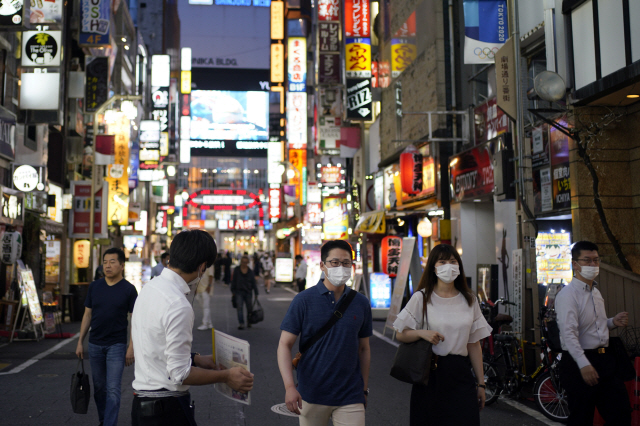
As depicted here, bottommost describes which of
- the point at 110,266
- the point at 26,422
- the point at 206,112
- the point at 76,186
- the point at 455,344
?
the point at 26,422

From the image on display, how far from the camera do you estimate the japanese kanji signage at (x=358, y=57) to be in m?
24.5

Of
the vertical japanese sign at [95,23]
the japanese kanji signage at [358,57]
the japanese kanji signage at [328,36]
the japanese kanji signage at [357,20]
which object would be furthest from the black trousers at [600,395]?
the japanese kanji signage at [328,36]

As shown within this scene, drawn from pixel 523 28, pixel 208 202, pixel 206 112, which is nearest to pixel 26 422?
pixel 523 28

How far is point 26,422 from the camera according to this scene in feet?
24.2

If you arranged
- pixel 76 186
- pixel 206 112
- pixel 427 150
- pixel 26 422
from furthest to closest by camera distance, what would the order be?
pixel 206 112 < pixel 76 186 < pixel 427 150 < pixel 26 422

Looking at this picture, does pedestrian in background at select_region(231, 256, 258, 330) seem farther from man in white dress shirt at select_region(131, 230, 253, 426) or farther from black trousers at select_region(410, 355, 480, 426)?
man in white dress shirt at select_region(131, 230, 253, 426)

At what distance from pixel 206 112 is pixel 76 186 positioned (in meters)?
41.0

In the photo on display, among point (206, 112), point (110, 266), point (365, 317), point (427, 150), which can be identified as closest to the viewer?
point (365, 317)

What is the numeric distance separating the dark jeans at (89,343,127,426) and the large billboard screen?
5880 cm

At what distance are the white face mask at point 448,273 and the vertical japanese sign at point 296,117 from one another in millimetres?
37112

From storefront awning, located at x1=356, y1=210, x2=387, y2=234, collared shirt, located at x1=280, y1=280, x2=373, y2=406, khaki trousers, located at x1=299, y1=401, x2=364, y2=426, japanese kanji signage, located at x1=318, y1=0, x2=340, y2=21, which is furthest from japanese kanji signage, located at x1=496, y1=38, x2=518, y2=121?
japanese kanji signage, located at x1=318, y1=0, x2=340, y2=21

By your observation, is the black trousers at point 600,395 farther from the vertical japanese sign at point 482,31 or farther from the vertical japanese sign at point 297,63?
the vertical japanese sign at point 297,63

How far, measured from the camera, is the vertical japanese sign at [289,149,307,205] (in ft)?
149

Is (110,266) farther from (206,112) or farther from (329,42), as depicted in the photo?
(206,112)
